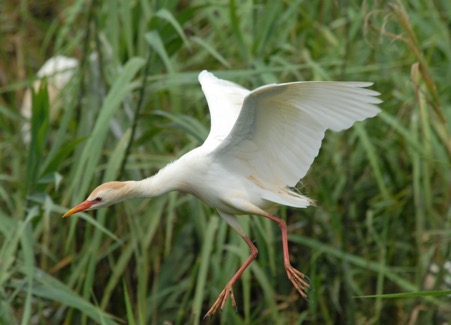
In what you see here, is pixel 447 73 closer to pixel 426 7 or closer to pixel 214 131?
pixel 426 7

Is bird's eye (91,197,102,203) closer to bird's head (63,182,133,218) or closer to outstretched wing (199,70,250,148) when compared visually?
bird's head (63,182,133,218)

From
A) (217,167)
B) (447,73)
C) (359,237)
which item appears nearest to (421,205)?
(359,237)

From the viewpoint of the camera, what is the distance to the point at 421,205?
3592 mm

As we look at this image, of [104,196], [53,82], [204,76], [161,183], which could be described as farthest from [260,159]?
[53,82]

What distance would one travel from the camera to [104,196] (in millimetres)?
2605

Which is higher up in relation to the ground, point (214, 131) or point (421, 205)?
point (214, 131)

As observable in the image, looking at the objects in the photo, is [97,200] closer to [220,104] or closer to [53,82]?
[220,104]

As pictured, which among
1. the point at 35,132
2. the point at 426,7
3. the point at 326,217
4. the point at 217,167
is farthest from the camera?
the point at 426,7

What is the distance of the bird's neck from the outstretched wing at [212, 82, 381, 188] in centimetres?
12

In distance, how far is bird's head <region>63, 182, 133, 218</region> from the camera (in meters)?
2.60

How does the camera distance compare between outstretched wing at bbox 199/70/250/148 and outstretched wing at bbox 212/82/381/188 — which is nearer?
outstretched wing at bbox 212/82/381/188

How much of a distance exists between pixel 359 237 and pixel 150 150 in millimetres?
826

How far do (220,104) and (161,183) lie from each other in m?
0.41

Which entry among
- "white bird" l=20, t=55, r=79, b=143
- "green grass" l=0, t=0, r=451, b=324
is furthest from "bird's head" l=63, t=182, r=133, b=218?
"white bird" l=20, t=55, r=79, b=143
